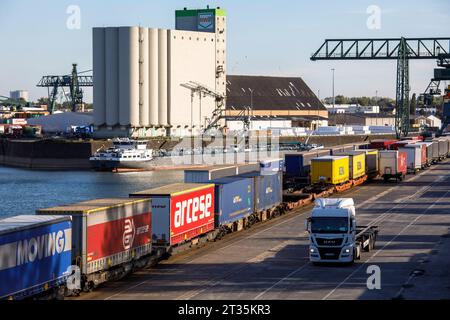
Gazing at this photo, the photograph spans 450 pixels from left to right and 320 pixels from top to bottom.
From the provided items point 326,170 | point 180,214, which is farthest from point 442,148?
point 180,214

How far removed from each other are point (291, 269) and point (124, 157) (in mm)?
102143

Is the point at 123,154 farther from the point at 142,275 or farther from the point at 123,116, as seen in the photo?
the point at 142,275

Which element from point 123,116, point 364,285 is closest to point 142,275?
point 364,285

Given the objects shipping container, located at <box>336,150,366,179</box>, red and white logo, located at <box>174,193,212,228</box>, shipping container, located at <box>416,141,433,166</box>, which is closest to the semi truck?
red and white logo, located at <box>174,193,212,228</box>

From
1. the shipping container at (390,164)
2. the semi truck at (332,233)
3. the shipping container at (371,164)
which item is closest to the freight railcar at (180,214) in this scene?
the semi truck at (332,233)

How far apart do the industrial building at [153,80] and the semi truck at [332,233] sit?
11338cm

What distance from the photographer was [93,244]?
33.1 metres

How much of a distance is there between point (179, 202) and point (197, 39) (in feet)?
419

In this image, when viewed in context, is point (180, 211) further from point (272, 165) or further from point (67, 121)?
point (67, 121)

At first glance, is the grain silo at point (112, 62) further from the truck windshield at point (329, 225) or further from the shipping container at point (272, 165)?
the truck windshield at point (329, 225)

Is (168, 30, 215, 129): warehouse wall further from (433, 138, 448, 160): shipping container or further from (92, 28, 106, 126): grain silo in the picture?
(433, 138, 448, 160): shipping container

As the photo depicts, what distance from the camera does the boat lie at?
457ft

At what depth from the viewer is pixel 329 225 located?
128ft

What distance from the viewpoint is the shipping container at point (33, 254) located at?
27.1m
